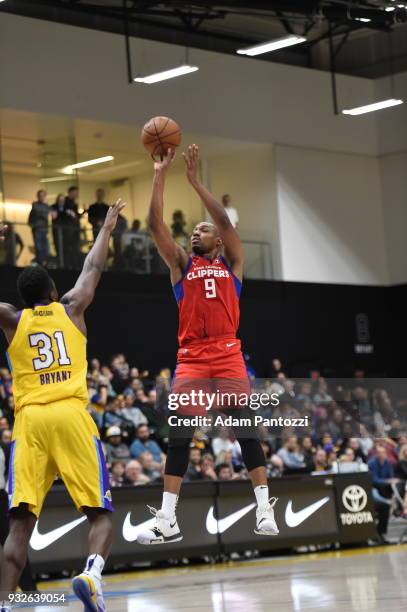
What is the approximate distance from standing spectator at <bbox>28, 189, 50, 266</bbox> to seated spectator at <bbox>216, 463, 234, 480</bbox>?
300 inches

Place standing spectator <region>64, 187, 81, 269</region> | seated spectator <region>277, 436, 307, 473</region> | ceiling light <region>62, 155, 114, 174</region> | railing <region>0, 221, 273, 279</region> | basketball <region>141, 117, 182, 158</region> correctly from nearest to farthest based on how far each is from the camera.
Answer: basketball <region>141, 117, 182, 158</region>
seated spectator <region>277, 436, 307, 473</region>
railing <region>0, 221, 273, 279</region>
standing spectator <region>64, 187, 81, 269</region>
ceiling light <region>62, 155, 114, 174</region>

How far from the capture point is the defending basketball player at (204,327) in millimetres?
9109

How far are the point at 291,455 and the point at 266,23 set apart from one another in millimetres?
14806

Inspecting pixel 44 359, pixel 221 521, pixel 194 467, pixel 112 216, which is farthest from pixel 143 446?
pixel 44 359

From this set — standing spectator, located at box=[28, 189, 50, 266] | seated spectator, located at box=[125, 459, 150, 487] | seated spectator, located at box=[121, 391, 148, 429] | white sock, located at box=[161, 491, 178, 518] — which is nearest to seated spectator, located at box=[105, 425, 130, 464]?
seated spectator, located at box=[125, 459, 150, 487]

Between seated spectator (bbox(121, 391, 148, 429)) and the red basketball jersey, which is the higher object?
the red basketball jersey

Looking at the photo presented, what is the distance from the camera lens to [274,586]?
493 inches

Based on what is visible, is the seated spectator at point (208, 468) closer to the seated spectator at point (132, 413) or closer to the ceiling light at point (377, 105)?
the seated spectator at point (132, 413)

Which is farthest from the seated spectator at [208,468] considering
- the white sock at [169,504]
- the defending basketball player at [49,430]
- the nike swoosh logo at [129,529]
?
the defending basketball player at [49,430]

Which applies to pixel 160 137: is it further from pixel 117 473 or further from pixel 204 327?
pixel 117 473

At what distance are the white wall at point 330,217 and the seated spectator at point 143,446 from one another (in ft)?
39.6

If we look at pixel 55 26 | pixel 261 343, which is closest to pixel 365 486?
pixel 261 343

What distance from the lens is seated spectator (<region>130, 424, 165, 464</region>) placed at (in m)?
18.2

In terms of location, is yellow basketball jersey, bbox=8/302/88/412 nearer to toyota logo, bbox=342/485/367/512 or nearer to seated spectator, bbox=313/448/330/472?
toyota logo, bbox=342/485/367/512
